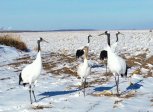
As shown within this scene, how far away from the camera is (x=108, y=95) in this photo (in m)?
→ 14.4

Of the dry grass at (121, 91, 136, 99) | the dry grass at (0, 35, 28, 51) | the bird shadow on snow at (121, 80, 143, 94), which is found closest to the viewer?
the dry grass at (121, 91, 136, 99)

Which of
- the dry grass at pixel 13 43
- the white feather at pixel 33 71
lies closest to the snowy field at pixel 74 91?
the white feather at pixel 33 71

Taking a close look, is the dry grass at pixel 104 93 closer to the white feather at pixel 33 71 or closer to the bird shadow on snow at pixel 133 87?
the bird shadow on snow at pixel 133 87

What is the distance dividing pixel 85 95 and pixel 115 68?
4.47 feet

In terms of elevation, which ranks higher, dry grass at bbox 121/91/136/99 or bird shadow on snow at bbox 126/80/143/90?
bird shadow on snow at bbox 126/80/143/90

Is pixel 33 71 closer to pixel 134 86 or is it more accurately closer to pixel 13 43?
pixel 134 86

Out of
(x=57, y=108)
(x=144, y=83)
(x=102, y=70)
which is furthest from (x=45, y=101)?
(x=102, y=70)

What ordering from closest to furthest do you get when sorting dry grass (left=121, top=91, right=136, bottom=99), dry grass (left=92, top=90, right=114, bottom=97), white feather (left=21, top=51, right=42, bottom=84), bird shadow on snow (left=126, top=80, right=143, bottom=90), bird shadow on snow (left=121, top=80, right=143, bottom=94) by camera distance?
1. white feather (left=21, top=51, right=42, bottom=84)
2. dry grass (left=121, top=91, right=136, bottom=99)
3. dry grass (left=92, top=90, right=114, bottom=97)
4. bird shadow on snow (left=121, top=80, right=143, bottom=94)
5. bird shadow on snow (left=126, top=80, right=143, bottom=90)

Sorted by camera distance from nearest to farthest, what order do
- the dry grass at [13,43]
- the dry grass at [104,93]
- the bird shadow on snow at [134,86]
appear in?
1. the dry grass at [104,93]
2. the bird shadow on snow at [134,86]
3. the dry grass at [13,43]

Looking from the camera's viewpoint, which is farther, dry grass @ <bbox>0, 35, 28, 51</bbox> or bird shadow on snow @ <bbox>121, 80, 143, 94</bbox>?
dry grass @ <bbox>0, 35, 28, 51</bbox>

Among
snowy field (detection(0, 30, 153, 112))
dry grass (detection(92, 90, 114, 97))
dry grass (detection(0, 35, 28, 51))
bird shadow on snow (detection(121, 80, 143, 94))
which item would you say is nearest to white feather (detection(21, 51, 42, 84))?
snowy field (detection(0, 30, 153, 112))

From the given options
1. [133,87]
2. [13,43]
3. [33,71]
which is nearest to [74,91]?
[133,87]

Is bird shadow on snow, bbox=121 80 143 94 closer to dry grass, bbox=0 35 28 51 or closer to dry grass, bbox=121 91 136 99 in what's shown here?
dry grass, bbox=121 91 136 99

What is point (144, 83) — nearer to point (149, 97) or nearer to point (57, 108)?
point (149, 97)
